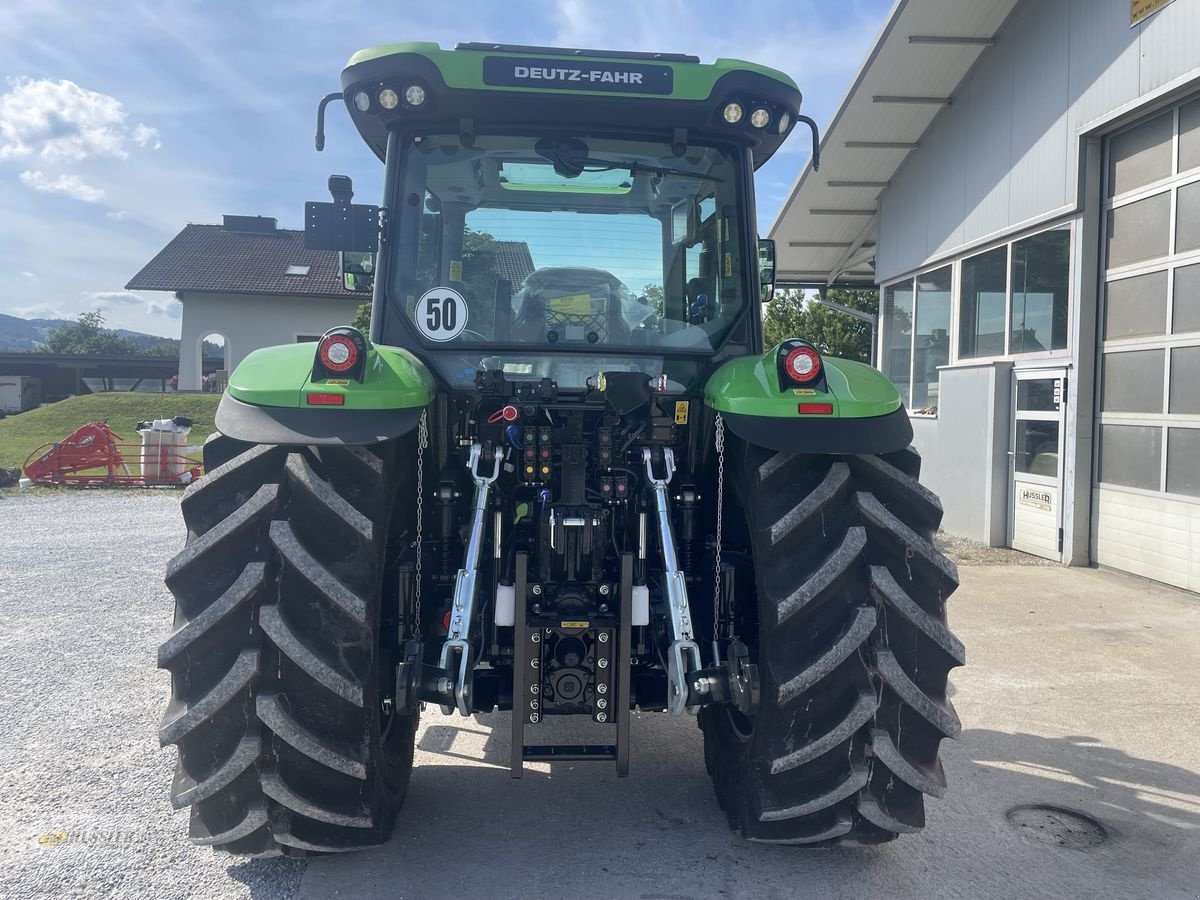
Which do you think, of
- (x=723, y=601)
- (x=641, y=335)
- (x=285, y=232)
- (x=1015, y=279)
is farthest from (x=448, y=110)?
(x=285, y=232)

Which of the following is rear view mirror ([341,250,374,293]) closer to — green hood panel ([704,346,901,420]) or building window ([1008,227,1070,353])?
green hood panel ([704,346,901,420])

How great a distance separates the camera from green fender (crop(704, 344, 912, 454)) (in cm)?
283

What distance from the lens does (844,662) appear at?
2715 millimetres

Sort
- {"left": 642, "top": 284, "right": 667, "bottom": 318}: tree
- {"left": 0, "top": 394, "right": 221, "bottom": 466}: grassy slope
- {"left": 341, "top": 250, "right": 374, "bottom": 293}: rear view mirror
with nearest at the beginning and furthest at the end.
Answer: {"left": 642, "top": 284, "right": 667, "bottom": 318}: tree
{"left": 341, "top": 250, "right": 374, "bottom": 293}: rear view mirror
{"left": 0, "top": 394, "right": 221, "bottom": 466}: grassy slope

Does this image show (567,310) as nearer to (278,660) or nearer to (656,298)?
(656,298)

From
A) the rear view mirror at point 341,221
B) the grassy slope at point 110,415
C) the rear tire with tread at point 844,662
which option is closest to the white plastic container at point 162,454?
the grassy slope at point 110,415

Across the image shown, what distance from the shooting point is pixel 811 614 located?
9.08 feet

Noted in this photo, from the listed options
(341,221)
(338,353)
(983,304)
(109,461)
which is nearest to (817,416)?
(338,353)

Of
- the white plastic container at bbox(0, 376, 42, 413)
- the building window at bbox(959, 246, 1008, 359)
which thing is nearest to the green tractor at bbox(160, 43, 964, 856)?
the building window at bbox(959, 246, 1008, 359)

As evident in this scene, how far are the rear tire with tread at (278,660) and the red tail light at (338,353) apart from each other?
287 millimetres

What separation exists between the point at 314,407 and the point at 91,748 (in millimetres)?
2426

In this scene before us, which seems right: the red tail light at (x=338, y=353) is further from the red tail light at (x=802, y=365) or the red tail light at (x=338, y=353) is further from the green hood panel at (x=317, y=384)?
the red tail light at (x=802, y=365)

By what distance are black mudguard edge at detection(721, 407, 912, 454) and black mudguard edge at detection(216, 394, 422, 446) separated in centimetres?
105

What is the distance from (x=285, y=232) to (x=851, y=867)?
3706 cm
